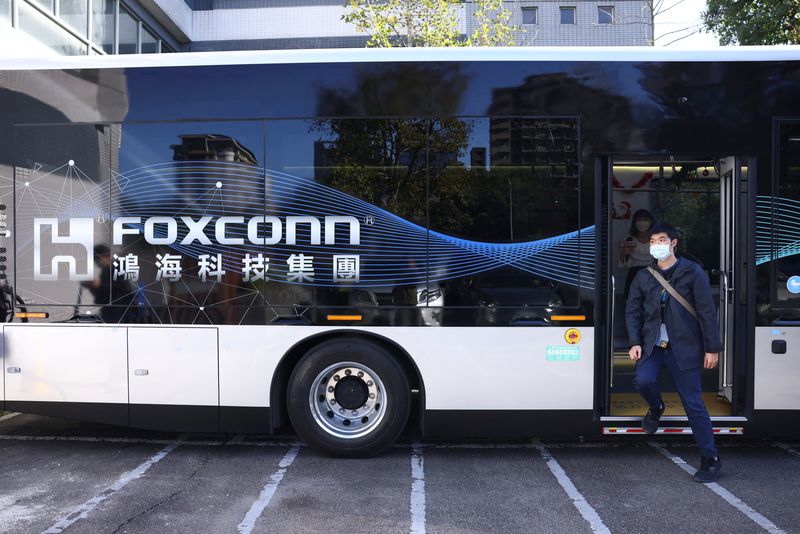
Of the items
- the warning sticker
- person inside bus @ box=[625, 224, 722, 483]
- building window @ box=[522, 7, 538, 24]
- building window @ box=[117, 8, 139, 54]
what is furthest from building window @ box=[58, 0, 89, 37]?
building window @ box=[522, 7, 538, 24]

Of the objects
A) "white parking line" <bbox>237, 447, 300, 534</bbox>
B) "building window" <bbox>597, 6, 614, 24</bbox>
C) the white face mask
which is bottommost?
"white parking line" <bbox>237, 447, 300, 534</bbox>

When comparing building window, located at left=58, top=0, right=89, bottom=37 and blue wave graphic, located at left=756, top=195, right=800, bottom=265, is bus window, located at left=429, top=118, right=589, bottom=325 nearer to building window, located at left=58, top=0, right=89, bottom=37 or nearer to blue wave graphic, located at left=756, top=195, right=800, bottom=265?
blue wave graphic, located at left=756, top=195, right=800, bottom=265

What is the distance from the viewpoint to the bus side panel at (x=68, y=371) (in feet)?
16.9

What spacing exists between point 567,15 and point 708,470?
69.2 ft

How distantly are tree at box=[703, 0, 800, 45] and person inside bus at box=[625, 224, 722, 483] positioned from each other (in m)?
10.2

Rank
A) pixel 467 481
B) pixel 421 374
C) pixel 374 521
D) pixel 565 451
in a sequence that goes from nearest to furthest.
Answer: pixel 374 521 < pixel 467 481 < pixel 421 374 < pixel 565 451

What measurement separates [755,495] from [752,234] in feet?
6.29

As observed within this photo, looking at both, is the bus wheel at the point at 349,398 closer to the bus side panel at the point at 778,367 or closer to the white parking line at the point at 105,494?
the white parking line at the point at 105,494

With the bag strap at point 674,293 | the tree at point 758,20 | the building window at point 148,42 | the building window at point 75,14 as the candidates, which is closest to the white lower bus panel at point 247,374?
the bag strap at point 674,293

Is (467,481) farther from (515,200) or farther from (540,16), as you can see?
(540,16)

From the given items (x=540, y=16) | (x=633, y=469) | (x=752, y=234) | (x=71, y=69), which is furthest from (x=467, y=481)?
(x=540, y=16)

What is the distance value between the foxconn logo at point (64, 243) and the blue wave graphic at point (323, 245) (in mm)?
289

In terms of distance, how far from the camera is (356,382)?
5.11 meters

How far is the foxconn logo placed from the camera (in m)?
5.15
